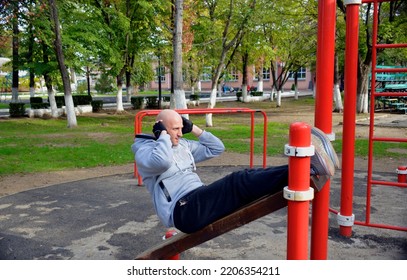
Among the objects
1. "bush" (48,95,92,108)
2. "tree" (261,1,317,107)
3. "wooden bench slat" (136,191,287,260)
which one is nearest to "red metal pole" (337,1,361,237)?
"wooden bench slat" (136,191,287,260)

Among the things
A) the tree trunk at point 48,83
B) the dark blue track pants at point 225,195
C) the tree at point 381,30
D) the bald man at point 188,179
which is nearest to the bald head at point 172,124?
the bald man at point 188,179

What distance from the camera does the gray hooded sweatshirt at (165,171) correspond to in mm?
2414

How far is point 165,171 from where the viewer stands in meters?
2.52

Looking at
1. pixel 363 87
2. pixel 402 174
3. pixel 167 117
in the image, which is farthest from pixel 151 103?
pixel 167 117

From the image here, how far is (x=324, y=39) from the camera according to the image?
271 cm

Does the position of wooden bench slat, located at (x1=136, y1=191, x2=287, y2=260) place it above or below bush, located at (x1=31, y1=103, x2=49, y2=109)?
below

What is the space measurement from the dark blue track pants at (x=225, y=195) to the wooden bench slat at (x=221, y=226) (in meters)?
0.05

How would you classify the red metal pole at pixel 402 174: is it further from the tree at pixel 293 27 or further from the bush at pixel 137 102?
the bush at pixel 137 102

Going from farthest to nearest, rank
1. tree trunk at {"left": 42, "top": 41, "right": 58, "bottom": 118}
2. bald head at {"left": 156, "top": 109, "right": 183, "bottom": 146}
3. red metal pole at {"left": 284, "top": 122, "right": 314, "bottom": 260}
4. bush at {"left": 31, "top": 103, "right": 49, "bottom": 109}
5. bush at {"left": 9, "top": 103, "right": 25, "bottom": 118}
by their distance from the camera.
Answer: bush at {"left": 31, "top": 103, "right": 49, "bottom": 109} < bush at {"left": 9, "top": 103, "right": 25, "bottom": 118} < tree trunk at {"left": 42, "top": 41, "right": 58, "bottom": 118} < bald head at {"left": 156, "top": 109, "right": 183, "bottom": 146} < red metal pole at {"left": 284, "top": 122, "right": 314, "bottom": 260}

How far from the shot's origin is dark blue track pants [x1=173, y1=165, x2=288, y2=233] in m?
2.10

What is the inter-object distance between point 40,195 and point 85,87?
1357 inches

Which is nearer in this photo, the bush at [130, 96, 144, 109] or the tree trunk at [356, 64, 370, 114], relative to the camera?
the tree trunk at [356, 64, 370, 114]

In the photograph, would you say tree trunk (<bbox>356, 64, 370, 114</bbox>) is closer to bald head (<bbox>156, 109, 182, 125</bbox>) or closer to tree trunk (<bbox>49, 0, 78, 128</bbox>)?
tree trunk (<bbox>49, 0, 78, 128</bbox>)

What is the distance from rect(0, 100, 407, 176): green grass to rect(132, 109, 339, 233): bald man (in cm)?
554
